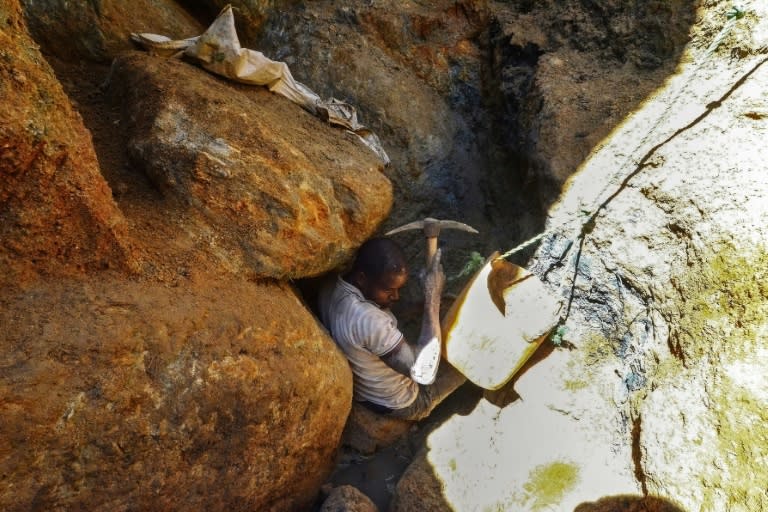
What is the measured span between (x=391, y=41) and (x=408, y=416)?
257 cm

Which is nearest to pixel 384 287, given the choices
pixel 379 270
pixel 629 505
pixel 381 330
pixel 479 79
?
pixel 379 270

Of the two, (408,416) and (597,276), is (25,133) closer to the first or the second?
(408,416)

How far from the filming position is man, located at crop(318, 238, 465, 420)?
2.61 metres

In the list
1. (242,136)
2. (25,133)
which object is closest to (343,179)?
(242,136)

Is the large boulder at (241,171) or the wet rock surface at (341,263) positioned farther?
the large boulder at (241,171)

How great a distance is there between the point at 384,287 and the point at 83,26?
81.0 inches

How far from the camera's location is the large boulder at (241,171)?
7.22 ft

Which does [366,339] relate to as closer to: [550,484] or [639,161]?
[550,484]

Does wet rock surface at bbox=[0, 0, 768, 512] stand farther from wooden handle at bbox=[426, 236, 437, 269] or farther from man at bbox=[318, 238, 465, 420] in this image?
wooden handle at bbox=[426, 236, 437, 269]

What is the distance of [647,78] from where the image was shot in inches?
120

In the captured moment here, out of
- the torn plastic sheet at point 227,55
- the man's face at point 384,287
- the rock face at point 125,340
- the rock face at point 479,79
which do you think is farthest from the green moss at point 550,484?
the torn plastic sheet at point 227,55

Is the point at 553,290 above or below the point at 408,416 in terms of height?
above

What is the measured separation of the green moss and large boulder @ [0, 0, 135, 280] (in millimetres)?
1950

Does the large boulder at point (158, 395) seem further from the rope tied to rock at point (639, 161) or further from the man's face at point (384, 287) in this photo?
the rope tied to rock at point (639, 161)
